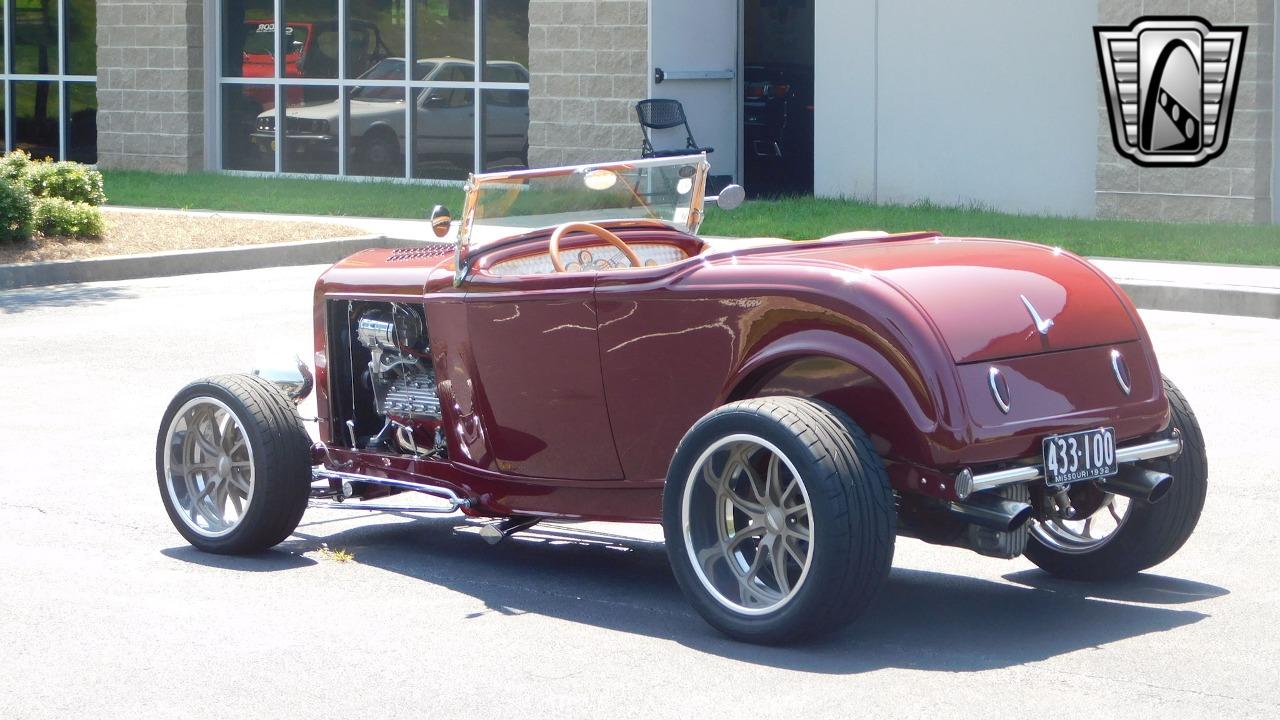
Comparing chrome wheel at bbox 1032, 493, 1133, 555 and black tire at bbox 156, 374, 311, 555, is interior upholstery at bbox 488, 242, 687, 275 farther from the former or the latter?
chrome wheel at bbox 1032, 493, 1133, 555

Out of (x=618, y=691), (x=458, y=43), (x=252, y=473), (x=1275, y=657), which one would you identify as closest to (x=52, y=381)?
(x=252, y=473)

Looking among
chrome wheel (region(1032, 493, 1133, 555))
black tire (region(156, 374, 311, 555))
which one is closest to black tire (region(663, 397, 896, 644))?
chrome wheel (region(1032, 493, 1133, 555))

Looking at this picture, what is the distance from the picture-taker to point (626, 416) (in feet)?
18.1

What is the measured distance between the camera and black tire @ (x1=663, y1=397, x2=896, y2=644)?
469cm

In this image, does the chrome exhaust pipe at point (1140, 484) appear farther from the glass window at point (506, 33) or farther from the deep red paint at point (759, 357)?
A: the glass window at point (506, 33)

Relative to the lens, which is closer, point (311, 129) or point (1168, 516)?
point (1168, 516)

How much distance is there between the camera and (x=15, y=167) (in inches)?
683

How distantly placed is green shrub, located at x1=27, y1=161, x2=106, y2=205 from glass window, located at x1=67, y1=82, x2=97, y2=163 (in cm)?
1014

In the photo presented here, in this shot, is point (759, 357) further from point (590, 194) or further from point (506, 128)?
point (506, 128)

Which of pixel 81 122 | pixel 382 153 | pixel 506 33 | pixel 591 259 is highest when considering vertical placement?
pixel 506 33

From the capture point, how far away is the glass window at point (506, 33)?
75.7 feet

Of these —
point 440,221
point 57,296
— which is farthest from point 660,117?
point 440,221

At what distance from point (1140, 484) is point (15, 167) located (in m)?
14.4

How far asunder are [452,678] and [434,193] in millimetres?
17516
